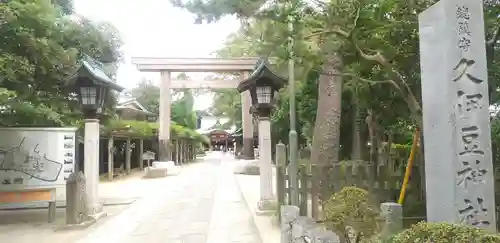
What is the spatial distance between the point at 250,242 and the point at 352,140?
9.35m

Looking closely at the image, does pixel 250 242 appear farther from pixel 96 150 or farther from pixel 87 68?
pixel 87 68

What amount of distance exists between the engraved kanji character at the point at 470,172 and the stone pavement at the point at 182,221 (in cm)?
435

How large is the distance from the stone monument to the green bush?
0.88 meters

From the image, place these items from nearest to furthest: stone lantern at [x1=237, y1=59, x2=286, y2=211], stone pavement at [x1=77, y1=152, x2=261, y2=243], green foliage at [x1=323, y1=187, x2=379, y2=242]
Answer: green foliage at [x1=323, y1=187, x2=379, y2=242] < stone pavement at [x1=77, y1=152, x2=261, y2=243] < stone lantern at [x1=237, y1=59, x2=286, y2=211]

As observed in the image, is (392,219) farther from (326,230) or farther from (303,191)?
(303,191)

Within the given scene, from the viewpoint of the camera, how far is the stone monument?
382 centimetres

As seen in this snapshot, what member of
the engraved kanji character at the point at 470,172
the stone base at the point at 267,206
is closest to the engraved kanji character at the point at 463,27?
the engraved kanji character at the point at 470,172

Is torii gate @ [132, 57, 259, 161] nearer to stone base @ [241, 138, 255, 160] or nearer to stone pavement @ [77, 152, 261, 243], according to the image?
stone base @ [241, 138, 255, 160]

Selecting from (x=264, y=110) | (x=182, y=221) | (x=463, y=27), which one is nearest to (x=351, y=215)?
(x=463, y=27)

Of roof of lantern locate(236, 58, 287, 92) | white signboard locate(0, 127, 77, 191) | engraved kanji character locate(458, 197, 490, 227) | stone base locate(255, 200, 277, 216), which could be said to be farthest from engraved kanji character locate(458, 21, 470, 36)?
white signboard locate(0, 127, 77, 191)

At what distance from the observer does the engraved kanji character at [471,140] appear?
151 inches

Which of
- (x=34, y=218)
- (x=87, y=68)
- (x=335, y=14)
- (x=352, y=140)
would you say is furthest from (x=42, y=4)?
(x=352, y=140)

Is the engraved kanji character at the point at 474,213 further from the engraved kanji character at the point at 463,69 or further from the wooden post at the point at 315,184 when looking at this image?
the wooden post at the point at 315,184

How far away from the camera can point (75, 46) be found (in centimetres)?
1102
